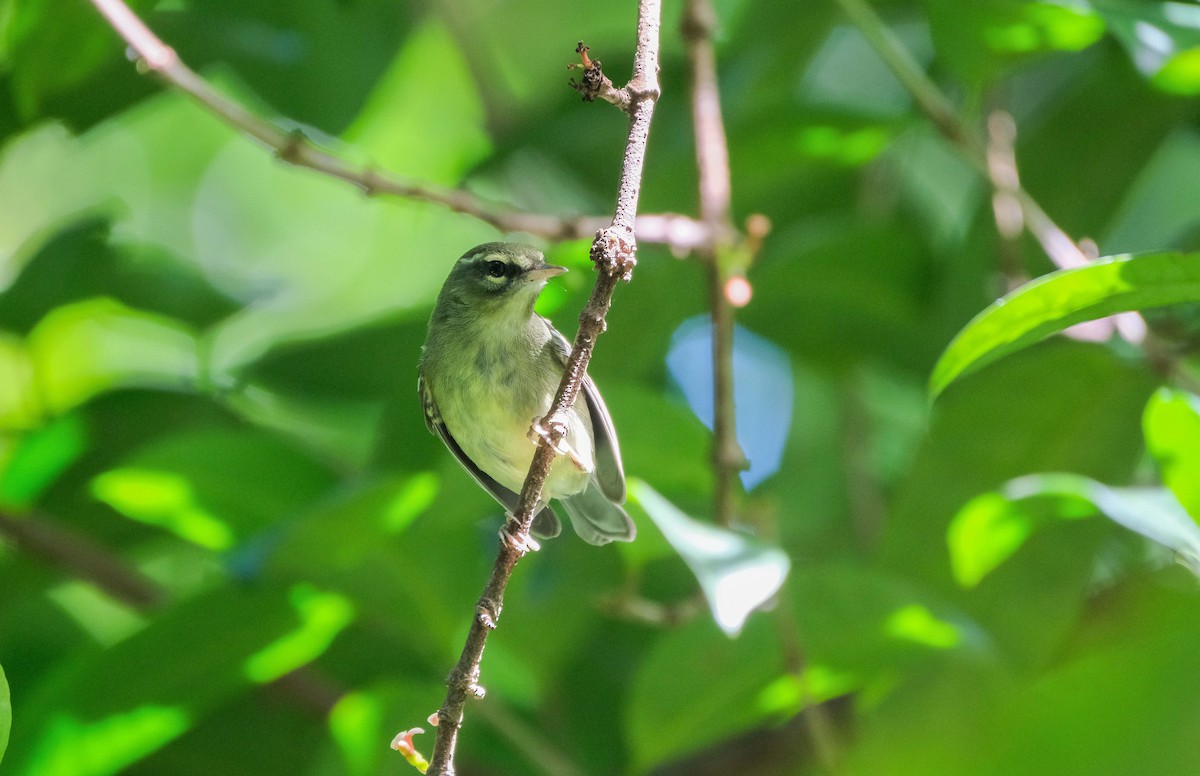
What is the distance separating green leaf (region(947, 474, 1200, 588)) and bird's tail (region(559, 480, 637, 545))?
1131mm

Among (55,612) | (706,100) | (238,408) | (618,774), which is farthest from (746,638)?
(55,612)

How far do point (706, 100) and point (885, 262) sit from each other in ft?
2.88

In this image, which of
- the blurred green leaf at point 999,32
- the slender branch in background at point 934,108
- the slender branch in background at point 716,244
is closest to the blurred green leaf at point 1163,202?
the slender branch in background at point 934,108

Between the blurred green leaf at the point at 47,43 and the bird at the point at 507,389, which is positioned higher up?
the blurred green leaf at the point at 47,43

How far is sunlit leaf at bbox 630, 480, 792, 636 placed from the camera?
83.8 inches

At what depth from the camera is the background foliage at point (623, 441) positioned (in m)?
2.96

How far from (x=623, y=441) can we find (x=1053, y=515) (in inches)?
42.5

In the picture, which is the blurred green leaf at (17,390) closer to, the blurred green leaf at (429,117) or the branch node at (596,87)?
the blurred green leaf at (429,117)

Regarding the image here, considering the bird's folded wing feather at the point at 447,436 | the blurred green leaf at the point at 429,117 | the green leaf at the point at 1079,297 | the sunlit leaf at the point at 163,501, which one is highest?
the blurred green leaf at the point at 429,117

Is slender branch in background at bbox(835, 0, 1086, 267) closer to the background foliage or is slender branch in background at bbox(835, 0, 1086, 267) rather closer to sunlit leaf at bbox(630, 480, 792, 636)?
the background foliage

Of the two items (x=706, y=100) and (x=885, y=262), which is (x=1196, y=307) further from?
(x=706, y=100)

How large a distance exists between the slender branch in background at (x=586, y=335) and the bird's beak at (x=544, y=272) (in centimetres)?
121

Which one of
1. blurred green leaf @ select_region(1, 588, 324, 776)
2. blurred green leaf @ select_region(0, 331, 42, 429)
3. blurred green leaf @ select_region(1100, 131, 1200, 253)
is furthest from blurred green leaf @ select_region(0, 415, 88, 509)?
blurred green leaf @ select_region(1100, 131, 1200, 253)

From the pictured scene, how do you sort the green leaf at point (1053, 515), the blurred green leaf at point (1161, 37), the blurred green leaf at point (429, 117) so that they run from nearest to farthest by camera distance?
the green leaf at point (1053, 515), the blurred green leaf at point (1161, 37), the blurred green leaf at point (429, 117)
